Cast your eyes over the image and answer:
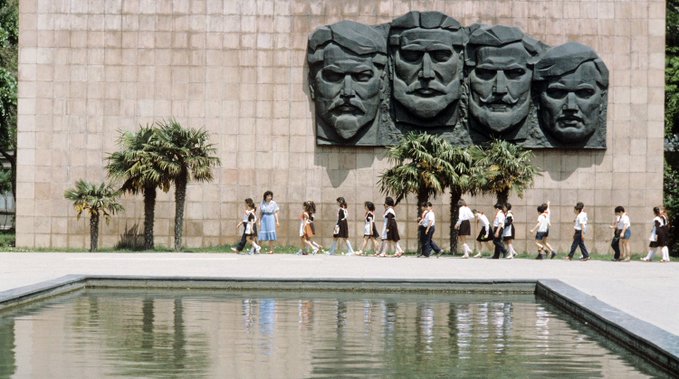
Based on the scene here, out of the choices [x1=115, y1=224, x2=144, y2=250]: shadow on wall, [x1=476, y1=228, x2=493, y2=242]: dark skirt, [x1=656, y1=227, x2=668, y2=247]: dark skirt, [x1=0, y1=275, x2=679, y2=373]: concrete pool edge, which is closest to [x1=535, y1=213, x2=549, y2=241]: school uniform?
[x1=476, y1=228, x2=493, y2=242]: dark skirt

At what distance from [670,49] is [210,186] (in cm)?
1666

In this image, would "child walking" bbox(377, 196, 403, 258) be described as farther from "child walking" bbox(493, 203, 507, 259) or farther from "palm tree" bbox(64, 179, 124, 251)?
"palm tree" bbox(64, 179, 124, 251)

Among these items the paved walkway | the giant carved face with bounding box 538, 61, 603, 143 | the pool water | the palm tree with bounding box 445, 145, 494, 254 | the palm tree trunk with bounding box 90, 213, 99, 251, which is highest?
the giant carved face with bounding box 538, 61, 603, 143

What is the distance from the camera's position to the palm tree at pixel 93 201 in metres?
31.1

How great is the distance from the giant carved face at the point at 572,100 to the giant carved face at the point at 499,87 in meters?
0.66

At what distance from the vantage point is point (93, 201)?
3108 cm

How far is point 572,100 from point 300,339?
21906mm

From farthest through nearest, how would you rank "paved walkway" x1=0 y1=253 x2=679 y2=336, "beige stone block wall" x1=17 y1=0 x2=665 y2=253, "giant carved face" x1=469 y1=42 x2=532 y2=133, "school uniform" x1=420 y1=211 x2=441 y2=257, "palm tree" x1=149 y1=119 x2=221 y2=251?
1. "beige stone block wall" x1=17 y1=0 x2=665 y2=253
2. "giant carved face" x1=469 y1=42 x2=532 y2=133
3. "palm tree" x1=149 y1=119 x2=221 y2=251
4. "school uniform" x1=420 y1=211 x2=441 y2=257
5. "paved walkway" x1=0 y1=253 x2=679 y2=336

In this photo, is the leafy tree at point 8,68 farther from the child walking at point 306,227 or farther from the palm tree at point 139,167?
the child walking at point 306,227

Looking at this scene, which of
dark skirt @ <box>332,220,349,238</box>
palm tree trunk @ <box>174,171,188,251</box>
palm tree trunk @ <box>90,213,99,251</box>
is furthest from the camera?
palm tree trunk @ <box>90,213,99,251</box>

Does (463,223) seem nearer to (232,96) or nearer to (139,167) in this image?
(232,96)

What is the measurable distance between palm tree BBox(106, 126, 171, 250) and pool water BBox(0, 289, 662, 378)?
13329 millimetres

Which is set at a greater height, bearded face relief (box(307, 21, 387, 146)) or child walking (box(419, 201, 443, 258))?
bearded face relief (box(307, 21, 387, 146))

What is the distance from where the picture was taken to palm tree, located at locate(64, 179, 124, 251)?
102 ft
